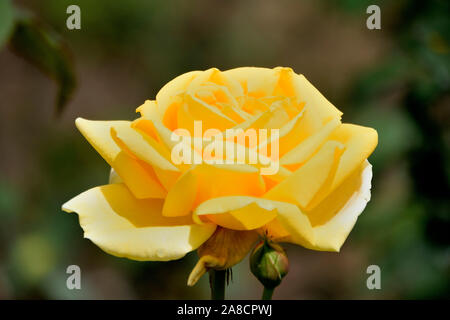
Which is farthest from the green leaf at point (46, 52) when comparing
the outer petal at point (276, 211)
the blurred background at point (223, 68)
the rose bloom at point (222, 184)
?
the outer petal at point (276, 211)

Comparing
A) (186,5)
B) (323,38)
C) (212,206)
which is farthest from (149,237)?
(323,38)

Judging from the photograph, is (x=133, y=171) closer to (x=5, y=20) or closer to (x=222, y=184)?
(x=222, y=184)

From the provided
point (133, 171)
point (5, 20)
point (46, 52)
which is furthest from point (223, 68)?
point (133, 171)

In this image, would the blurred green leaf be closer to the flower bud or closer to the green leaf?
the green leaf

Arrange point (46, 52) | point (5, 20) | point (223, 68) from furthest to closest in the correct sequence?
point (223, 68) → point (46, 52) → point (5, 20)

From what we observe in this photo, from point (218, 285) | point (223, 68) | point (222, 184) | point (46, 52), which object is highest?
point (223, 68)

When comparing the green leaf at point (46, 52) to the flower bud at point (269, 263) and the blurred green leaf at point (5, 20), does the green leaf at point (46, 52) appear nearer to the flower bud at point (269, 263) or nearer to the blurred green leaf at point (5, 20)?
the blurred green leaf at point (5, 20)
